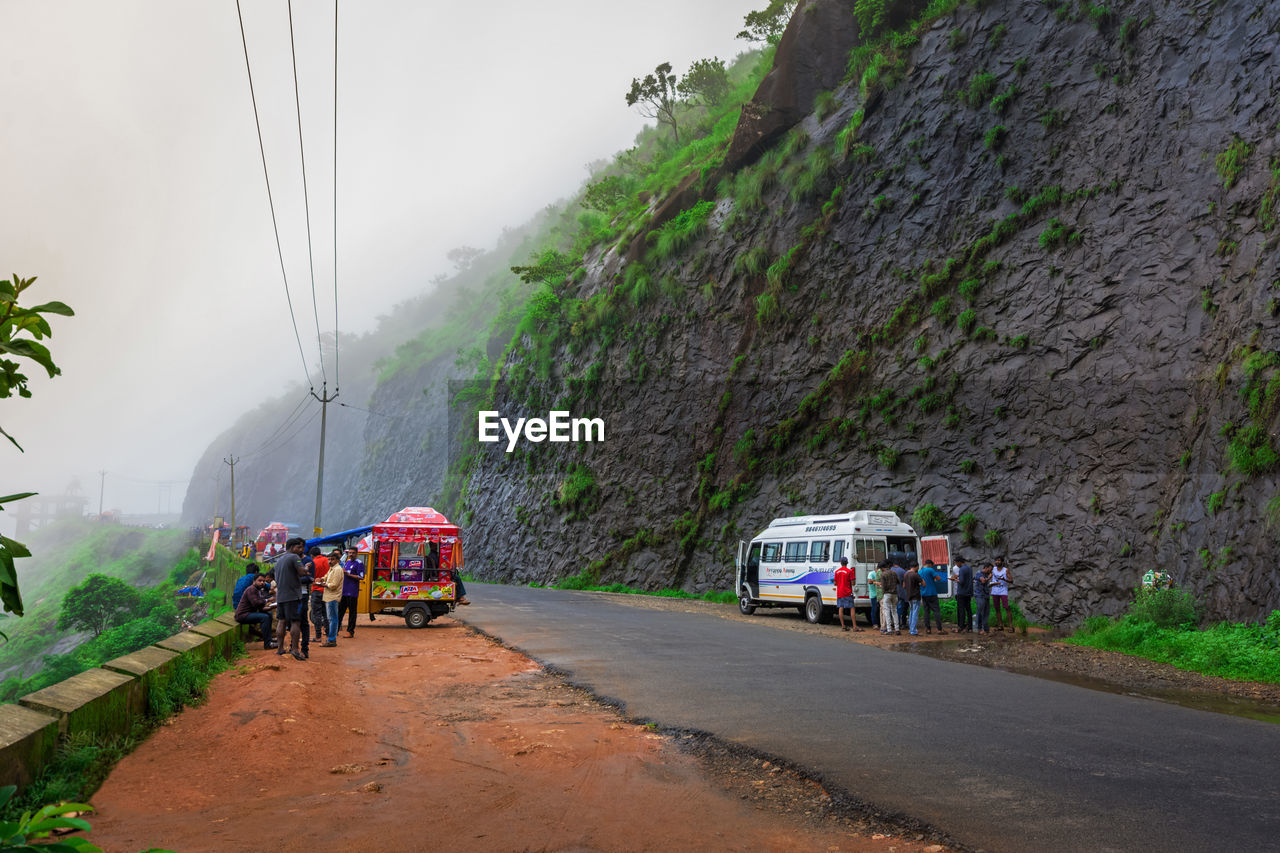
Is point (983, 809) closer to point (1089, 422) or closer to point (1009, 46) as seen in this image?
point (1089, 422)

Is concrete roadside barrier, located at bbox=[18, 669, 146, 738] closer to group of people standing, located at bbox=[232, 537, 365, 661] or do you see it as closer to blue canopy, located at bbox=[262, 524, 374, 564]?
group of people standing, located at bbox=[232, 537, 365, 661]

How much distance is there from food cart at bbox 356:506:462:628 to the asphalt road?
5.22 meters

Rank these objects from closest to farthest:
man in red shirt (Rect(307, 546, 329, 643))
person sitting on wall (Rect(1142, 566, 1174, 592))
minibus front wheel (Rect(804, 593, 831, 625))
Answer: man in red shirt (Rect(307, 546, 329, 643))
person sitting on wall (Rect(1142, 566, 1174, 592))
minibus front wheel (Rect(804, 593, 831, 625))

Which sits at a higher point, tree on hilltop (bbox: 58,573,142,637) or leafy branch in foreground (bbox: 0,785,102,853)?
leafy branch in foreground (bbox: 0,785,102,853)

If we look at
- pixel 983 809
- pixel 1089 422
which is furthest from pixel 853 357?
pixel 983 809

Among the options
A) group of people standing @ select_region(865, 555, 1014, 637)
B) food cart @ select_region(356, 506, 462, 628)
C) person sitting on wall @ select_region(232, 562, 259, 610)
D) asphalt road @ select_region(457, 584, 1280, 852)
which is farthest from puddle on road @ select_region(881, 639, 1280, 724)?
person sitting on wall @ select_region(232, 562, 259, 610)

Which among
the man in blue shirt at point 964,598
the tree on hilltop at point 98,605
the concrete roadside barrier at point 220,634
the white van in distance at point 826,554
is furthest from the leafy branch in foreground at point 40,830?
the tree on hilltop at point 98,605

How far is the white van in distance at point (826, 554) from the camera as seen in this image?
2031 cm

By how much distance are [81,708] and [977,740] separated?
752 centimetres

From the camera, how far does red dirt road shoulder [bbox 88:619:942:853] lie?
5.13m

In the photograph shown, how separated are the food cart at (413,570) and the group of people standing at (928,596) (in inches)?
361

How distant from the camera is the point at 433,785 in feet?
20.7

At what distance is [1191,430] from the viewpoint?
18.7 meters

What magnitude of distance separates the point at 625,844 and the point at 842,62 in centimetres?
3721
